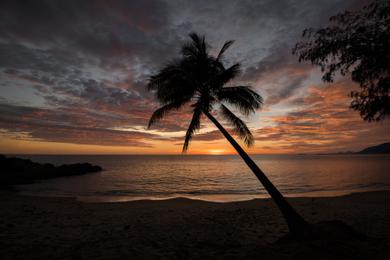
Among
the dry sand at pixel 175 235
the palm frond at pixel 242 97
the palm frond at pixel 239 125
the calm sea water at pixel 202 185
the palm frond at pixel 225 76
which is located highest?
the palm frond at pixel 225 76

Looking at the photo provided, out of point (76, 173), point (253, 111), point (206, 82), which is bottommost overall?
point (76, 173)

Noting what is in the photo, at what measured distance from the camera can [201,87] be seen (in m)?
10.6

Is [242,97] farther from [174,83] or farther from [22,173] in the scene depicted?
[22,173]

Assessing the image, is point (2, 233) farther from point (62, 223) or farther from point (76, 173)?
point (76, 173)

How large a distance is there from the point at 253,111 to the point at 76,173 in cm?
4605

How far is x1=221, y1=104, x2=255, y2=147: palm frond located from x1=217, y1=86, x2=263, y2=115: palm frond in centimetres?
56

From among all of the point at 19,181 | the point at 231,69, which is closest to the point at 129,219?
the point at 231,69

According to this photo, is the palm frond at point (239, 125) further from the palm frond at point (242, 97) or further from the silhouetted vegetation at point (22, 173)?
the silhouetted vegetation at point (22, 173)

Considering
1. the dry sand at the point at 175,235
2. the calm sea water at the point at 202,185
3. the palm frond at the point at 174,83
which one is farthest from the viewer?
the calm sea water at the point at 202,185

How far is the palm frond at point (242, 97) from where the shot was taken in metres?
10.4

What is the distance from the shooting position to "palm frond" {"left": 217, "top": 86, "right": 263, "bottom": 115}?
34.2ft

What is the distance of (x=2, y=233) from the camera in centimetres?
820

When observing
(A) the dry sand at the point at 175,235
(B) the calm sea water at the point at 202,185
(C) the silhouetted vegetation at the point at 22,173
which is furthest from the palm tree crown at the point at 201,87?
(C) the silhouetted vegetation at the point at 22,173

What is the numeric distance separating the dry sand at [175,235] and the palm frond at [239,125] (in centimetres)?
414
